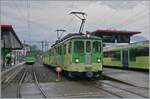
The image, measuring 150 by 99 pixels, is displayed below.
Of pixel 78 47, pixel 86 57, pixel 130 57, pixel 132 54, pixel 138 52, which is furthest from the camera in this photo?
pixel 130 57

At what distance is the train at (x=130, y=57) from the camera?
32.5m

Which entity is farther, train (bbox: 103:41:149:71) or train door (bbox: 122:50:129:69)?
train door (bbox: 122:50:129:69)

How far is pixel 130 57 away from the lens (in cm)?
3675

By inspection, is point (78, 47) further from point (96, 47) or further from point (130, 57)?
point (130, 57)

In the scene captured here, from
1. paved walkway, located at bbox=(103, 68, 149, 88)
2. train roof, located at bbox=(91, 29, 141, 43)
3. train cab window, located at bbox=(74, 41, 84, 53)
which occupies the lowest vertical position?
paved walkway, located at bbox=(103, 68, 149, 88)

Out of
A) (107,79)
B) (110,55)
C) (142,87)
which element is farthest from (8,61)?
(142,87)

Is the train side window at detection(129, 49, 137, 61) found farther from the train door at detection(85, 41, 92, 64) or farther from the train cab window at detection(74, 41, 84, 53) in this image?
the train cab window at detection(74, 41, 84, 53)

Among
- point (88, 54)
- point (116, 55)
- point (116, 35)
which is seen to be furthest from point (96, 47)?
point (116, 35)

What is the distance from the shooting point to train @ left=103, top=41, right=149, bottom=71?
107ft

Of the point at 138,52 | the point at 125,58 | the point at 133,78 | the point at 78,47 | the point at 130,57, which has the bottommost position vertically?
the point at 133,78

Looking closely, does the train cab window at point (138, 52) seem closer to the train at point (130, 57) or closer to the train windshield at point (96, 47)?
the train at point (130, 57)

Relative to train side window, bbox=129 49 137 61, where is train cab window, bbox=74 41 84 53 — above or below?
above

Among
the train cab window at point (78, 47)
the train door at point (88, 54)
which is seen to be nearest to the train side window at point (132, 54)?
the train door at point (88, 54)

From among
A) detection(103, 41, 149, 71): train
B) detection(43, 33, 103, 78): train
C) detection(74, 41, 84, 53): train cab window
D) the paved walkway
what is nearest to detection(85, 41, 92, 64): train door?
detection(43, 33, 103, 78): train
